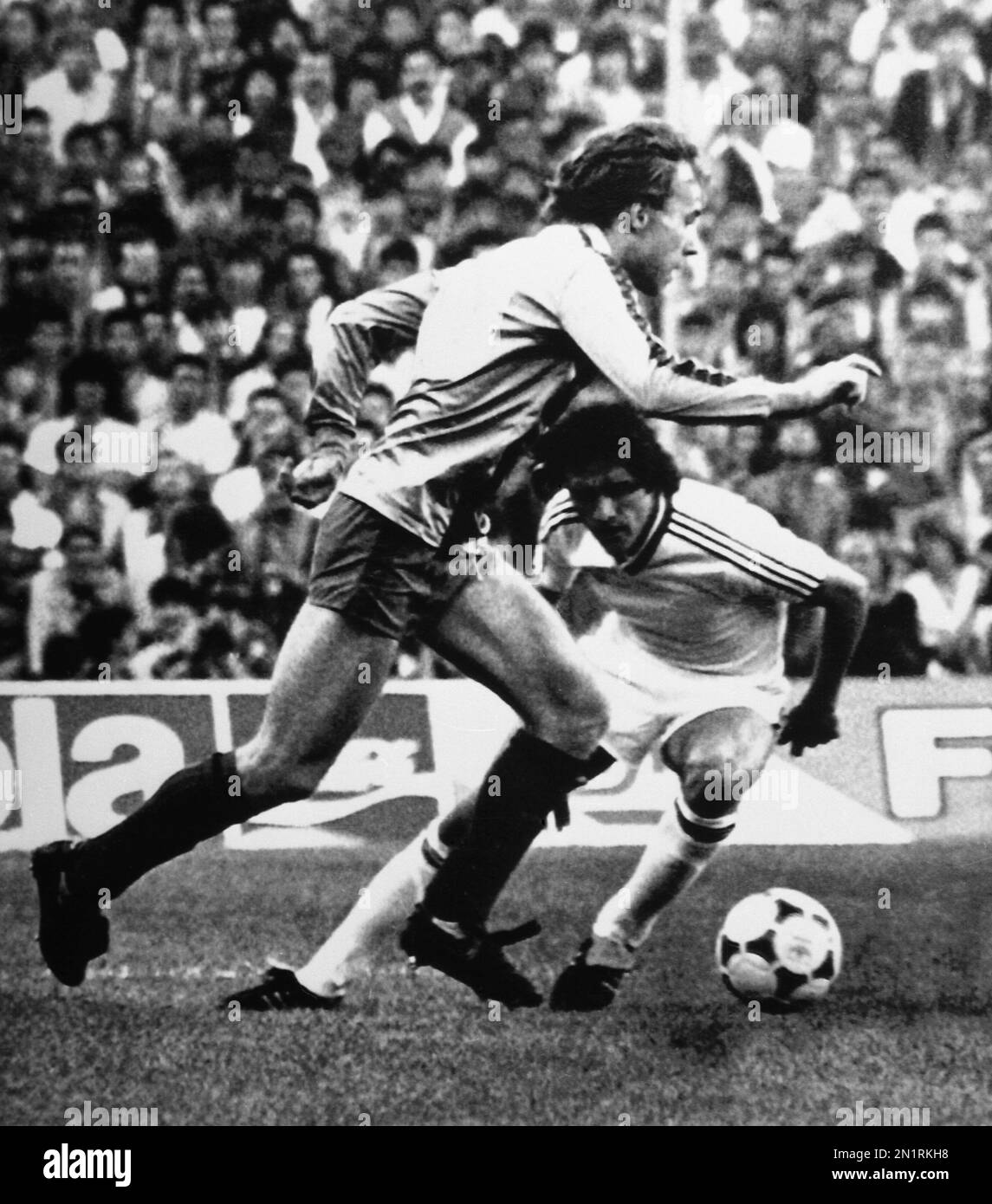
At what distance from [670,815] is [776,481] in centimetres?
76

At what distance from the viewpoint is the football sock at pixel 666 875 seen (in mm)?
3018

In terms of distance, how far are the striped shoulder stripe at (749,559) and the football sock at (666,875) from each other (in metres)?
0.51

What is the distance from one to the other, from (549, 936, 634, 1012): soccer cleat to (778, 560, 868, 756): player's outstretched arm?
58 cm

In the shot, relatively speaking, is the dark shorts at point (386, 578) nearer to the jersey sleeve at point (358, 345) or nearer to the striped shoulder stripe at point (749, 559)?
the jersey sleeve at point (358, 345)

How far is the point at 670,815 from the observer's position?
304 cm

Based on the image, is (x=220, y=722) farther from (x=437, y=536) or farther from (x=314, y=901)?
(x=437, y=536)

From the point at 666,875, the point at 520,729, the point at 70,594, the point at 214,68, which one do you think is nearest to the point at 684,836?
the point at 666,875

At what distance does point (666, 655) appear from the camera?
3057 mm

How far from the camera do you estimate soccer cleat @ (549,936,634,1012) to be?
2.99m

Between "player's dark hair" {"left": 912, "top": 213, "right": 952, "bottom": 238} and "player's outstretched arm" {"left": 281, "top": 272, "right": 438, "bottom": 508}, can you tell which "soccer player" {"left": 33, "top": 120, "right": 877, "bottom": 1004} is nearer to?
"player's outstretched arm" {"left": 281, "top": 272, "right": 438, "bottom": 508}

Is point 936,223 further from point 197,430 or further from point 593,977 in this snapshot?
point 593,977

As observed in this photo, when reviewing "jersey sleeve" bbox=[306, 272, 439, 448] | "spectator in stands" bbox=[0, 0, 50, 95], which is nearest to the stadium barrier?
"jersey sleeve" bbox=[306, 272, 439, 448]

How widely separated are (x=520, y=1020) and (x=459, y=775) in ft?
1.73
